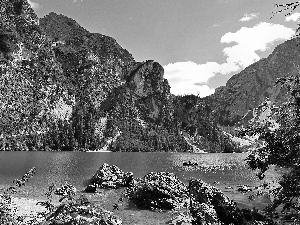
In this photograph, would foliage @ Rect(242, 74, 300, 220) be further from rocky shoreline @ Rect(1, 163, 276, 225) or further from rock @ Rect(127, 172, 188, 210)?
rock @ Rect(127, 172, 188, 210)

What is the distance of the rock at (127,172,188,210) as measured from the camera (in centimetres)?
3369

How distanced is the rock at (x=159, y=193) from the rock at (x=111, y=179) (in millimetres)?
9856

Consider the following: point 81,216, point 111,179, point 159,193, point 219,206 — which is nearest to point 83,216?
point 81,216

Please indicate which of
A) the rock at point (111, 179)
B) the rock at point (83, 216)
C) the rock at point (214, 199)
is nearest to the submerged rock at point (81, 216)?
the rock at point (83, 216)

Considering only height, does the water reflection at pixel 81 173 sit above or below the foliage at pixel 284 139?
below

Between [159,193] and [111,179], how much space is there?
1624 cm

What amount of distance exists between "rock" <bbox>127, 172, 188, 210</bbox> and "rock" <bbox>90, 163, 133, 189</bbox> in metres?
9.86

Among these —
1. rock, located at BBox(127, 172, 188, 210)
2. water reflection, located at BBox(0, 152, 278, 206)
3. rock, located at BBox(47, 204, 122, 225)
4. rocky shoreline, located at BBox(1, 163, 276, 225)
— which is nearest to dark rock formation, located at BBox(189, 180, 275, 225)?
rocky shoreline, located at BBox(1, 163, 276, 225)

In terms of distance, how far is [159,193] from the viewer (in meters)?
34.9

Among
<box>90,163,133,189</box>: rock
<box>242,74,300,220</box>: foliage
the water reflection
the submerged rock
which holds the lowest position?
the water reflection

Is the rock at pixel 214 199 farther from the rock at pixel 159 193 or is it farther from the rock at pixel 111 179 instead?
the rock at pixel 111 179

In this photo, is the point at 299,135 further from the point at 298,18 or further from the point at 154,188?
the point at 154,188

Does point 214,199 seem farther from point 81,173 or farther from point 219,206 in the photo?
point 81,173

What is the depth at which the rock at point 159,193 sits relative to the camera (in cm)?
3369
